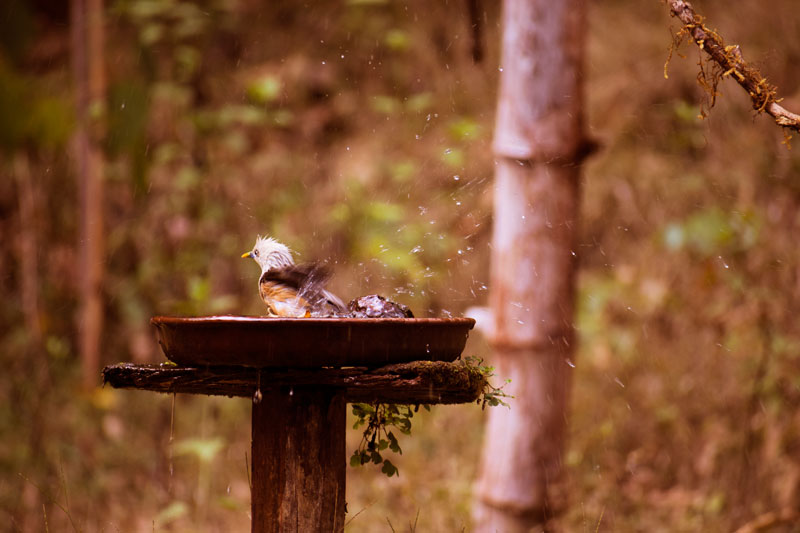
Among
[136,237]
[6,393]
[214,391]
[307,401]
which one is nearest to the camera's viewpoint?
[307,401]

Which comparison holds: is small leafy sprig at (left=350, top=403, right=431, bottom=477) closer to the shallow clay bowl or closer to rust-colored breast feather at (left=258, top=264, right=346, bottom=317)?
rust-colored breast feather at (left=258, top=264, right=346, bottom=317)

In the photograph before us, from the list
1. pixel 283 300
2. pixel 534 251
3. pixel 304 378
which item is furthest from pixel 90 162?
pixel 304 378

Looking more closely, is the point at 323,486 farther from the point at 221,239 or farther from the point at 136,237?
the point at 136,237

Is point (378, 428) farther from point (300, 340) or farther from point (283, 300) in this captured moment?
point (300, 340)

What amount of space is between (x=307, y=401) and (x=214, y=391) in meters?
0.30

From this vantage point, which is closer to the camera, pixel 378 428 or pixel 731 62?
pixel 731 62

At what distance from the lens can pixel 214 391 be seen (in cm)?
202

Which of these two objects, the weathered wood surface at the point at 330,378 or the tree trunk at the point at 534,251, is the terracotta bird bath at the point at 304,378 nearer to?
the weathered wood surface at the point at 330,378

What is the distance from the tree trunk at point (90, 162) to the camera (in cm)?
566

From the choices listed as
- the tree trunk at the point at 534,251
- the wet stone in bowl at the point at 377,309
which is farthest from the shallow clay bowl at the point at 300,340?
the tree trunk at the point at 534,251

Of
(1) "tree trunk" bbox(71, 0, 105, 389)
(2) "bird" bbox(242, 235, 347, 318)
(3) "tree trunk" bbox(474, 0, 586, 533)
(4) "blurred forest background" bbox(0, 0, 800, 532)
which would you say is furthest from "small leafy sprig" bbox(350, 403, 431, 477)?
(1) "tree trunk" bbox(71, 0, 105, 389)

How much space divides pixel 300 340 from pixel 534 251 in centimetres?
168

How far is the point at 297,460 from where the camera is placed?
73.7 inches

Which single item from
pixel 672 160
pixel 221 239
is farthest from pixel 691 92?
pixel 221 239
